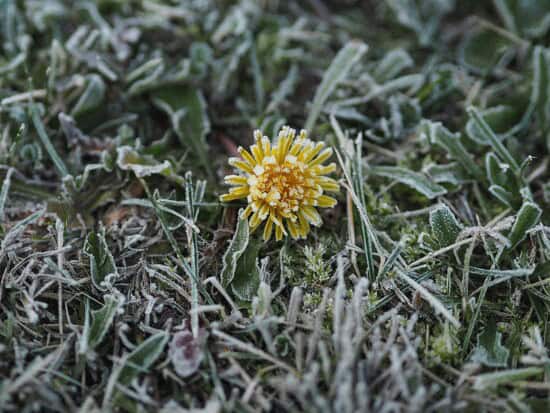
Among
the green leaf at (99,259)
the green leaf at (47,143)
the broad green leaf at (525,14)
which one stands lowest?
the green leaf at (99,259)

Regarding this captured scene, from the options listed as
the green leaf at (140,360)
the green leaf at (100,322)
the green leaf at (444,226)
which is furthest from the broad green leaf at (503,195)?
the green leaf at (100,322)

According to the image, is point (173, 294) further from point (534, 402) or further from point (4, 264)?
point (534, 402)

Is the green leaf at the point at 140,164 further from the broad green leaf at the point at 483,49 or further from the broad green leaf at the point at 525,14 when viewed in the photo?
the broad green leaf at the point at 525,14

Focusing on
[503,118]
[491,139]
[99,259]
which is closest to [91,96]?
[99,259]

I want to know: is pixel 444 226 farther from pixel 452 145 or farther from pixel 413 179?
pixel 452 145

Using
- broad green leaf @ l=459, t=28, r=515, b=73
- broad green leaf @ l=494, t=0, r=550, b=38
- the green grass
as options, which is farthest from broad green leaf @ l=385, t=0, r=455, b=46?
broad green leaf @ l=494, t=0, r=550, b=38

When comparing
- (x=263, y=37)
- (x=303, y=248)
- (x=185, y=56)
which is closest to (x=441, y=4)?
(x=263, y=37)

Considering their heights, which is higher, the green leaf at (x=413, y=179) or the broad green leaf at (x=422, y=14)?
the broad green leaf at (x=422, y=14)
